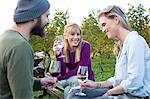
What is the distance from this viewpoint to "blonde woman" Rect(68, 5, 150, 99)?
319 cm

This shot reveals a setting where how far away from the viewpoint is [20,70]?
2203 mm

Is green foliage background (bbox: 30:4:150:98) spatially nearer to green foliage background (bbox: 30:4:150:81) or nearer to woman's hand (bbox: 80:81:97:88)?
green foliage background (bbox: 30:4:150:81)

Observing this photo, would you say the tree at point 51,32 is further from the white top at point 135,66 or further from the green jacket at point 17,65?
the green jacket at point 17,65

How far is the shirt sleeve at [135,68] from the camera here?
3182 millimetres

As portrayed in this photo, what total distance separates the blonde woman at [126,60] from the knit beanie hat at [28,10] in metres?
0.99

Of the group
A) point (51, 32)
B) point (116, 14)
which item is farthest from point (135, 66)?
point (51, 32)

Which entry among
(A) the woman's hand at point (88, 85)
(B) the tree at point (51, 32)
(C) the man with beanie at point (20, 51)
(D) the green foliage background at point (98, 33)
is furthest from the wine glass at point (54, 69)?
(D) the green foliage background at point (98, 33)

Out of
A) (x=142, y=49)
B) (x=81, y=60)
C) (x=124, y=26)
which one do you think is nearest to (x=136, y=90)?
(x=142, y=49)

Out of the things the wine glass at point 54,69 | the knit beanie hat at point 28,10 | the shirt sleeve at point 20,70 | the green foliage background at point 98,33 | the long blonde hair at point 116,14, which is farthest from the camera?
the green foliage background at point 98,33

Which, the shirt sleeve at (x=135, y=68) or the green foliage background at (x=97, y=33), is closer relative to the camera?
the shirt sleeve at (x=135, y=68)

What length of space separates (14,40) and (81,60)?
320 cm

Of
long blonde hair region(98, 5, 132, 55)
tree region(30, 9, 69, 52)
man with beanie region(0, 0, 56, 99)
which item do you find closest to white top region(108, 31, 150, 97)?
long blonde hair region(98, 5, 132, 55)

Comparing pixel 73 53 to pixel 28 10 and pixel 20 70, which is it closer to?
pixel 28 10

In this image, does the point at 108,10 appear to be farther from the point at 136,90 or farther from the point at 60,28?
the point at 60,28
